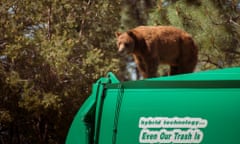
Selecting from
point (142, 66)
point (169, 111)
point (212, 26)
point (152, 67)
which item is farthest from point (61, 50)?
point (169, 111)

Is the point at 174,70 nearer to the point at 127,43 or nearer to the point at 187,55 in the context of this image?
the point at 187,55

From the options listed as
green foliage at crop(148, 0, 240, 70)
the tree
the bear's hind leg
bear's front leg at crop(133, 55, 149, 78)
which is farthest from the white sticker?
the tree

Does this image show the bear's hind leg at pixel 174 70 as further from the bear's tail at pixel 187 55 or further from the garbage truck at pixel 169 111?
the garbage truck at pixel 169 111

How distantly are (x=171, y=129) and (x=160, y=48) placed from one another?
141 inches

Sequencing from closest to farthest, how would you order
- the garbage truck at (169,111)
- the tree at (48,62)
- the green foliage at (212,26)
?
the garbage truck at (169,111), the green foliage at (212,26), the tree at (48,62)

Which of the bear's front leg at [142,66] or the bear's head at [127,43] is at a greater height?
the bear's head at [127,43]

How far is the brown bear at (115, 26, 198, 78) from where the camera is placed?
276 inches

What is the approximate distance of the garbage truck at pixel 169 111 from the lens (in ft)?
11.2

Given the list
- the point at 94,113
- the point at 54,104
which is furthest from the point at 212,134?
the point at 54,104

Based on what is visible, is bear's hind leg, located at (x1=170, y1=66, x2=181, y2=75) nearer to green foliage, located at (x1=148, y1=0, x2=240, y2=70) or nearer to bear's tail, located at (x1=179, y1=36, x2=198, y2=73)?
bear's tail, located at (x1=179, y1=36, x2=198, y2=73)

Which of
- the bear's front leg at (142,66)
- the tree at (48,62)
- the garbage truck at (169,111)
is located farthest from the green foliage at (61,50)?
the garbage truck at (169,111)

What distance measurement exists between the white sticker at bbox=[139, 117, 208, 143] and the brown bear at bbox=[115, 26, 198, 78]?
10.8 feet

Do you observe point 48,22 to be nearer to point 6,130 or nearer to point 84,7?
point 84,7

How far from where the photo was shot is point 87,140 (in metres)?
4.14
